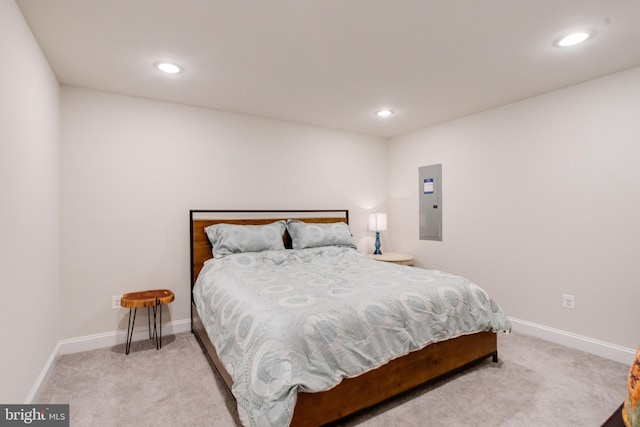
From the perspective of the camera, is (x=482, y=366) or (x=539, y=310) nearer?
(x=482, y=366)

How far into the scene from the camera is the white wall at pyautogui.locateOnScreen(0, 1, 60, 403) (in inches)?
63.6

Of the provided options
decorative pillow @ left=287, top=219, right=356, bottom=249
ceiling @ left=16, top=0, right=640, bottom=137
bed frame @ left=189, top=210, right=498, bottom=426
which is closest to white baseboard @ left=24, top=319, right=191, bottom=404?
bed frame @ left=189, top=210, right=498, bottom=426

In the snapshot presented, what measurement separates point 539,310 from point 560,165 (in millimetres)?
1404

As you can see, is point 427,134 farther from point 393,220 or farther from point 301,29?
point 301,29

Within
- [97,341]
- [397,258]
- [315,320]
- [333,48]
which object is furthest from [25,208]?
[397,258]

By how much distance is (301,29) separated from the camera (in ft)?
6.62

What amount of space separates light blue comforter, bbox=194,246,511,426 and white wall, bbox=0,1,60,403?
41.1 inches

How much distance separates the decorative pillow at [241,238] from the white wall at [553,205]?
2.15m

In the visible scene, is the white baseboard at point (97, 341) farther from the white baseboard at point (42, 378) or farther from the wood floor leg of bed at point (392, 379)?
the wood floor leg of bed at point (392, 379)

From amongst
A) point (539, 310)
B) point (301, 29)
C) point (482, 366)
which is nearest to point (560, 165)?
point (539, 310)

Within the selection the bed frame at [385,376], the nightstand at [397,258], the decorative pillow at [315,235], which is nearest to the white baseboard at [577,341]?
the bed frame at [385,376]

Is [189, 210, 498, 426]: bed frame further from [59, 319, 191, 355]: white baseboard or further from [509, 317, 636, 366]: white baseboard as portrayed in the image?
[509, 317, 636, 366]: white baseboard

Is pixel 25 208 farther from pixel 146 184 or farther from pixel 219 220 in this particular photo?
pixel 219 220

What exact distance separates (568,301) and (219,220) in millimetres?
3499
